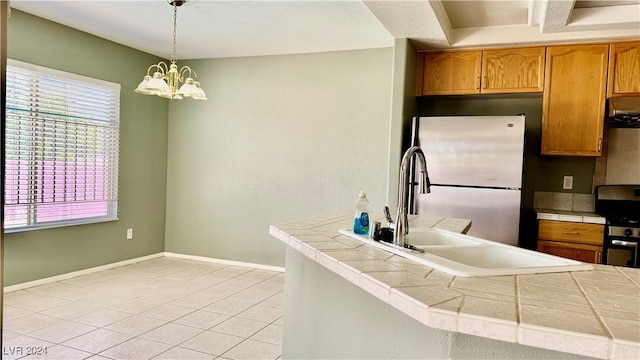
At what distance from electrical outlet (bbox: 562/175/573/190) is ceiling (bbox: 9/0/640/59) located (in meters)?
1.19

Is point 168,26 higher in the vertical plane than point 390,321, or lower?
higher

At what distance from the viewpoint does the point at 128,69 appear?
4570 mm

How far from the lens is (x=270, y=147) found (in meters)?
4.71

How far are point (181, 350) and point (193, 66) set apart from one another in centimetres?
351

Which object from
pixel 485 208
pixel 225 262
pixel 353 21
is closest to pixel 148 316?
pixel 225 262

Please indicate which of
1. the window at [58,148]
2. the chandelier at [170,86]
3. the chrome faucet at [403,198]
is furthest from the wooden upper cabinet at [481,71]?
the window at [58,148]

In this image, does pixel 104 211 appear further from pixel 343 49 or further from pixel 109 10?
pixel 343 49

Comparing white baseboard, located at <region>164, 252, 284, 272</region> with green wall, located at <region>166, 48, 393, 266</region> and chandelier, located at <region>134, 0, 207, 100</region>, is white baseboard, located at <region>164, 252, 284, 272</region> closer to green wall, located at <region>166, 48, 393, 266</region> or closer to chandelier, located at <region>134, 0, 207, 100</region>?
green wall, located at <region>166, 48, 393, 266</region>

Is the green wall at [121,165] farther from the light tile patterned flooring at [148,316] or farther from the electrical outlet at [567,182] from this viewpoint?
the electrical outlet at [567,182]

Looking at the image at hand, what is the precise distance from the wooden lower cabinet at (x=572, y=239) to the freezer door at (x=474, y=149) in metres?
0.51

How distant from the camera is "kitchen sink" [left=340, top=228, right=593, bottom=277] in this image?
1.27 meters

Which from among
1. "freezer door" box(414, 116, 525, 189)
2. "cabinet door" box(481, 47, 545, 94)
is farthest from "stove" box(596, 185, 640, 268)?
"cabinet door" box(481, 47, 545, 94)

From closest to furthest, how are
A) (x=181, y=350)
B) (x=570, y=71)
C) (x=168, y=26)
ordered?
(x=181, y=350), (x=570, y=71), (x=168, y=26)

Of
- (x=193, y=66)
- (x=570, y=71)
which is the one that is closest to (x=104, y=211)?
(x=193, y=66)
